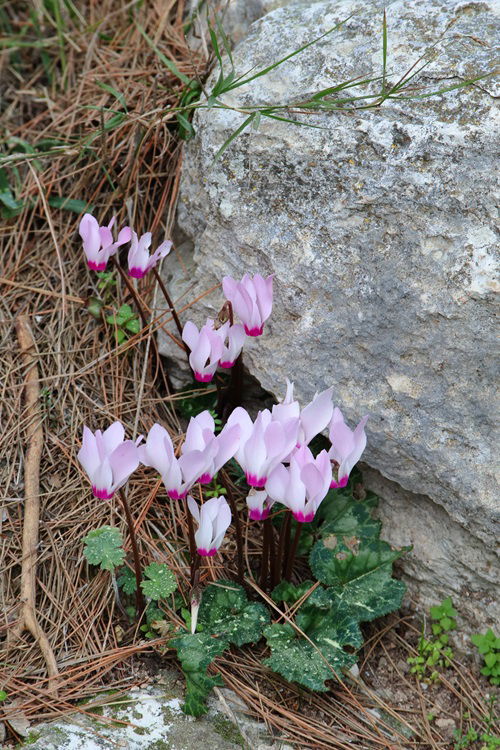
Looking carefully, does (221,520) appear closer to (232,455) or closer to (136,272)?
(232,455)

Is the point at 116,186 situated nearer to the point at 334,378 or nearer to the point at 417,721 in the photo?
the point at 334,378

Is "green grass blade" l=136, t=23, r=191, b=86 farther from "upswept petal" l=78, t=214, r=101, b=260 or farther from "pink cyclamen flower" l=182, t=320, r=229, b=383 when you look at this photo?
"pink cyclamen flower" l=182, t=320, r=229, b=383

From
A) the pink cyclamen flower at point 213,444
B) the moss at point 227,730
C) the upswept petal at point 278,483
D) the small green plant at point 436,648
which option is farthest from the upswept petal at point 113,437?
the small green plant at point 436,648

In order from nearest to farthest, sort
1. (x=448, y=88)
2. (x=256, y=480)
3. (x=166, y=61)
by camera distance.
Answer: (x=256, y=480) → (x=448, y=88) → (x=166, y=61)

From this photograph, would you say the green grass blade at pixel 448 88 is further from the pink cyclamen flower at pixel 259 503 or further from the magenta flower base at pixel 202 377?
the pink cyclamen flower at pixel 259 503

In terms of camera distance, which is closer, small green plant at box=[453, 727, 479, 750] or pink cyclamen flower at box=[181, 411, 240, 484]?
pink cyclamen flower at box=[181, 411, 240, 484]

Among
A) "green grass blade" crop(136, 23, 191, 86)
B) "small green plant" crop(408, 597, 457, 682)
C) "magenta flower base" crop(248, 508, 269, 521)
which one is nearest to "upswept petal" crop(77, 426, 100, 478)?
"magenta flower base" crop(248, 508, 269, 521)

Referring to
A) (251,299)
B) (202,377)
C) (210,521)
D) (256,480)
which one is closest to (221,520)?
(210,521)
